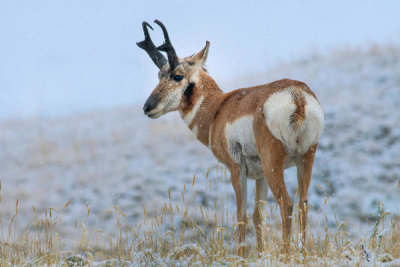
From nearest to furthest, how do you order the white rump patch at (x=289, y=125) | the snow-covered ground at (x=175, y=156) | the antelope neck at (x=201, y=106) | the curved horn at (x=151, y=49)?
the white rump patch at (x=289, y=125) < the antelope neck at (x=201, y=106) < the curved horn at (x=151, y=49) < the snow-covered ground at (x=175, y=156)

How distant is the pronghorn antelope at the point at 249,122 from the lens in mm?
5059

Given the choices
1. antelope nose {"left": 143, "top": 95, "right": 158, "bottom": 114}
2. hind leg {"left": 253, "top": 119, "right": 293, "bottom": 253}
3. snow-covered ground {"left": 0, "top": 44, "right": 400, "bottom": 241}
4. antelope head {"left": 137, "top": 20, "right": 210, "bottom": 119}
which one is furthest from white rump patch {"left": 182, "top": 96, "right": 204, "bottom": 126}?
snow-covered ground {"left": 0, "top": 44, "right": 400, "bottom": 241}

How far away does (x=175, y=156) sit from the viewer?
50.6 ft

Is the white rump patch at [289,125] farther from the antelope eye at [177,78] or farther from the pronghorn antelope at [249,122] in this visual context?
the antelope eye at [177,78]

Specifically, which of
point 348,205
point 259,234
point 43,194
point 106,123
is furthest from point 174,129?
point 259,234

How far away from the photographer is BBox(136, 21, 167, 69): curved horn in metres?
7.23

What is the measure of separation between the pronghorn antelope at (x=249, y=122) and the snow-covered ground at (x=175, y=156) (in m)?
5.24

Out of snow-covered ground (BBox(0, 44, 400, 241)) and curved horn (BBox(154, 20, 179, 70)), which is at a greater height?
curved horn (BBox(154, 20, 179, 70))

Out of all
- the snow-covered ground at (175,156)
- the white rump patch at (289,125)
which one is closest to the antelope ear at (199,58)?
the white rump patch at (289,125)

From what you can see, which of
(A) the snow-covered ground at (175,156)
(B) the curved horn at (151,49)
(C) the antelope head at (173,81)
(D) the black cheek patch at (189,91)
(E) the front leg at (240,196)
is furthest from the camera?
(A) the snow-covered ground at (175,156)

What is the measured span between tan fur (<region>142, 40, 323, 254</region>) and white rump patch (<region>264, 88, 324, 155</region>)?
0.02 metres

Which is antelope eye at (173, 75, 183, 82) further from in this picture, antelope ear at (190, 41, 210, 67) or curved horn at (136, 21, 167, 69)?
curved horn at (136, 21, 167, 69)

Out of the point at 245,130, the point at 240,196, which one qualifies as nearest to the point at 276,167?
the point at 245,130

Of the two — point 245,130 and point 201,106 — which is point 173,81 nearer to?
point 201,106
